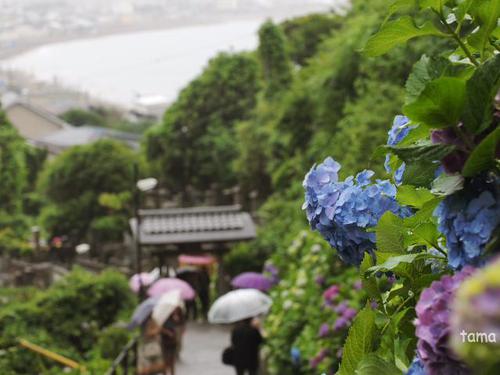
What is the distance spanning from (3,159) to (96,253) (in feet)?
20.8

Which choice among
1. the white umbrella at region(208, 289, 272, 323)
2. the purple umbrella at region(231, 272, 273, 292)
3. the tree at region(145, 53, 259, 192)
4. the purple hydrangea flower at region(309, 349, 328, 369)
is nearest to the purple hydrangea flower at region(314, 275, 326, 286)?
the white umbrella at region(208, 289, 272, 323)

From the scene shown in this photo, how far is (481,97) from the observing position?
3.89 ft

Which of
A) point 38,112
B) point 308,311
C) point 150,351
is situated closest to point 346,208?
point 308,311

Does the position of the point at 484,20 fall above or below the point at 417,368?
above

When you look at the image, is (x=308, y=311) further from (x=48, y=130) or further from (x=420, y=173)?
(x=48, y=130)

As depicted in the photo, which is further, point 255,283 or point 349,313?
point 255,283

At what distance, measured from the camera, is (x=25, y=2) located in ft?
614

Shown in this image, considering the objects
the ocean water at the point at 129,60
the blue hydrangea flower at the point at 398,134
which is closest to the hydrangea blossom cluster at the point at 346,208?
the blue hydrangea flower at the point at 398,134

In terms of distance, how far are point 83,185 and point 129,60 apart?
349 ft

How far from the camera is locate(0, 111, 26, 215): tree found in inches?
1508

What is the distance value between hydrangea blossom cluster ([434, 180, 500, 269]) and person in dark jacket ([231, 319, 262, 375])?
7671 mm

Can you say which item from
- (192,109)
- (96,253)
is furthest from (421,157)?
(192,109)

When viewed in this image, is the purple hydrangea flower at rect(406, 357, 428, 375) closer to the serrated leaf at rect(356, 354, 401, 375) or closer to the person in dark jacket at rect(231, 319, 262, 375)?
the serrated leaf at rect(356, 354, 401, 375)

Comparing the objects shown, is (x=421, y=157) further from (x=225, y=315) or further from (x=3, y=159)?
(x=3, y=159)
